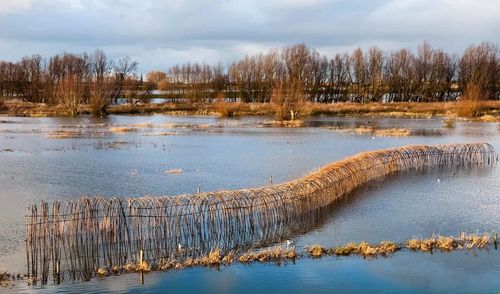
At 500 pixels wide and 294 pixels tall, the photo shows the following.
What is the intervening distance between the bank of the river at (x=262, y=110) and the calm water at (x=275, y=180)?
27172 mm

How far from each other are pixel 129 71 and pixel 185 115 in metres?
47.5

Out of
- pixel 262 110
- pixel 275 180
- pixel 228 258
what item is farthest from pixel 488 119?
pixel 228 258

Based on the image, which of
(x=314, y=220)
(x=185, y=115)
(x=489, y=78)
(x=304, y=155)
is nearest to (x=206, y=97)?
(x=185, y=115)

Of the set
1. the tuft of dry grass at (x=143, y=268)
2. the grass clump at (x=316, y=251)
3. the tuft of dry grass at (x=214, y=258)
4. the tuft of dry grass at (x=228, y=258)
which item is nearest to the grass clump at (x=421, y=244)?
the grass clump at (x=316, y=251)

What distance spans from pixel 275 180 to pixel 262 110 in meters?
56.9

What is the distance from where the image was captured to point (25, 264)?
13477mm

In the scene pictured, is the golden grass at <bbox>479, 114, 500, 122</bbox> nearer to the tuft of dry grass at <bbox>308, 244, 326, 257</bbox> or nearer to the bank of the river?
the bank of the river

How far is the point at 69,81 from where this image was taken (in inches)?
3177

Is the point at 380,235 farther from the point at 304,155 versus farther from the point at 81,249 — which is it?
the point at 304,155

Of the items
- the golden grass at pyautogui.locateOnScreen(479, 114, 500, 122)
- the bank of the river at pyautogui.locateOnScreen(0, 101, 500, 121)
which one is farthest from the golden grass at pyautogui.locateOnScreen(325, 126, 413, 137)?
the bank of the river at pyautogui.locateOnScreen(0, 101, 500, 121)

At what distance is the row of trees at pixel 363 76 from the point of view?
11044cm

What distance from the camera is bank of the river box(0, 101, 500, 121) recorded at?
77062 mm

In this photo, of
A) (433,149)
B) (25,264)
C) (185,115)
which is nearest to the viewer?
(25,264)

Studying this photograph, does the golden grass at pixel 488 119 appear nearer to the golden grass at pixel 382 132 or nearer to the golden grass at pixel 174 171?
the golden grass at pixel 382 132
